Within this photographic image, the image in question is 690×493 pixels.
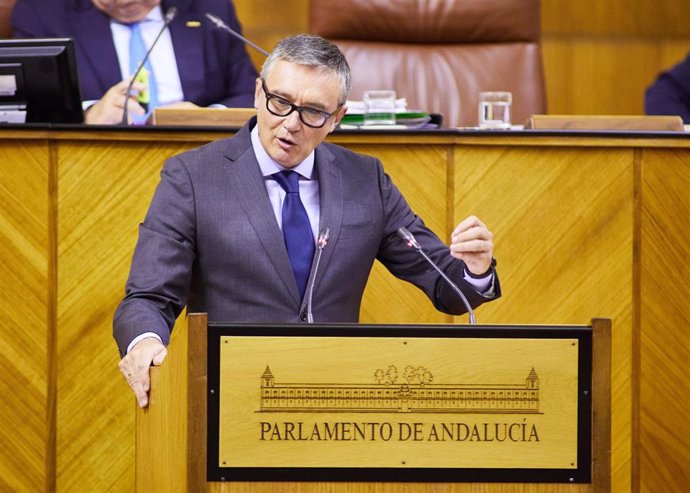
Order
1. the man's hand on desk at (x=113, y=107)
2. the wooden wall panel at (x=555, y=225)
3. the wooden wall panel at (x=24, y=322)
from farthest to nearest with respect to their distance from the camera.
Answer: the man's hand on desk at (x=113, y=107)
the wooden wall panel at (x=555, y=225)
the wooden wall panel at (x=24, y=322)

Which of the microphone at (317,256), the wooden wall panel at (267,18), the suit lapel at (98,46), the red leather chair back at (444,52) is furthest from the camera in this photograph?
the wooden wall panel at (267,18)

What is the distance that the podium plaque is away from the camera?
148 cm

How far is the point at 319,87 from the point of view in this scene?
198 centimetres

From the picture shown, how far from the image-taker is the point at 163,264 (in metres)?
1.89

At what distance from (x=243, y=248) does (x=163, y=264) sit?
0.51 feet

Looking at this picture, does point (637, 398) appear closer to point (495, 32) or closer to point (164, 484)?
point (164, 484)

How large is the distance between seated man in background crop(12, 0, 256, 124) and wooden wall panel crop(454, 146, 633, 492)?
1.14 meters

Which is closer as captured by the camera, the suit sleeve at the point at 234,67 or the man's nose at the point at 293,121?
the man's nose at the point at 293,121

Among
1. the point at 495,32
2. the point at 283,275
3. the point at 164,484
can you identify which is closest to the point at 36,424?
the point at 283,275

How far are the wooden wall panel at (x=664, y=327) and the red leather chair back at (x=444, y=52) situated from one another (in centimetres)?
114

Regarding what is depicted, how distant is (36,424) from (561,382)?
50.0 inches

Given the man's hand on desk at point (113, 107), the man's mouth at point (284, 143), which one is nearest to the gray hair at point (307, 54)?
the man's mouth at point (284, 143)

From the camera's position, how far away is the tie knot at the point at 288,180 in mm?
2048

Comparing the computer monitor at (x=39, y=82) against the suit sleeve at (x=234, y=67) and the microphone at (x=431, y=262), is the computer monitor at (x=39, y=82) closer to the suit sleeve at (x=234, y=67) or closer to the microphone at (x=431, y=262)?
the suit sleeve at (x=234, y=67)
